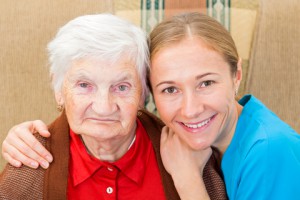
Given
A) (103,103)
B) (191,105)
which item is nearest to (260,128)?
(191,105)

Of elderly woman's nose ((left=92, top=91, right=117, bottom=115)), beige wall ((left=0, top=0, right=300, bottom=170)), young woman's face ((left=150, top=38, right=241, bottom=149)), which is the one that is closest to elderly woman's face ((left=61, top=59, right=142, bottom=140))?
elderly woman's nose ((left=92, top=91, right=117, bottom=115))

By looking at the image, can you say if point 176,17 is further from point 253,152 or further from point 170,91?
point 253,152

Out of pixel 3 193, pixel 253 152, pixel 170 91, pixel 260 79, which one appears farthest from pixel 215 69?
pixel 3 193

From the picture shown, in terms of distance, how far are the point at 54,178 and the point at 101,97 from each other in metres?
0.34

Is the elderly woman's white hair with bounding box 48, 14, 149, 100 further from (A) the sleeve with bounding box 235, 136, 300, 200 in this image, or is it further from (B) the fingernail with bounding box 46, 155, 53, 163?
(A) the sleeve with bounding box 235, 136, 300, 200

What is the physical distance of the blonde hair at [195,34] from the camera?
1.46 meters

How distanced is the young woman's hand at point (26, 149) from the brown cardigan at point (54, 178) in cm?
3

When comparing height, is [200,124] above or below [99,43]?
below

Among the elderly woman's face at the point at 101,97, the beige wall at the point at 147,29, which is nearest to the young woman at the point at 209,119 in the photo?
the elderly woman's face at the point at 101,97

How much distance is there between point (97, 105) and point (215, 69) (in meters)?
0.42

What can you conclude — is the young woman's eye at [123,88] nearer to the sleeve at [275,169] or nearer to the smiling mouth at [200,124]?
the smiling mouth at [200,124]

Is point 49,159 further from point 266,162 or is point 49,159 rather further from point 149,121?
point 266,162

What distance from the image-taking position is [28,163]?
4.89 feet

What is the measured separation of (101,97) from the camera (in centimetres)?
142
